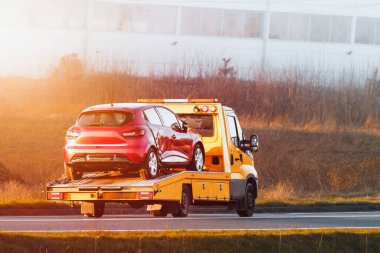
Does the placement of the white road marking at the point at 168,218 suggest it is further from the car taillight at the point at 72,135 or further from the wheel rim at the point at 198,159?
the car taillight at the point at 72,135

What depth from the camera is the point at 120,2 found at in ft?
207

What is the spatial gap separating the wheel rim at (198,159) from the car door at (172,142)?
0.51 meters

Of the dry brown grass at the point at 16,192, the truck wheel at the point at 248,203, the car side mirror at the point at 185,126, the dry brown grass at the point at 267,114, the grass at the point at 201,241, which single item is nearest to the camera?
the grass at the point at 201,241

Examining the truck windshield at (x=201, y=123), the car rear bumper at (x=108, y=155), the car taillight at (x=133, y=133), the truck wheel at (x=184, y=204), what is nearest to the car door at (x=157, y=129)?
the car taillight at (x=133, y=133)

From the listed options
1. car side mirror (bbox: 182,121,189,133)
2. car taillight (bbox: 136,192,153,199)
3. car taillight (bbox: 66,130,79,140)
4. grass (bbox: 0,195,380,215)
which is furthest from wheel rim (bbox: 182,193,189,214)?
grass (bbox: 0,195,380,215)

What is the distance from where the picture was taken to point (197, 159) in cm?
2266

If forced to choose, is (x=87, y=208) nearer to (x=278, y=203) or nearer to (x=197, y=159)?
(x=197, y=159)

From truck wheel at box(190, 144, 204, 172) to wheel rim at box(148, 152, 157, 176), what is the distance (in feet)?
6.59

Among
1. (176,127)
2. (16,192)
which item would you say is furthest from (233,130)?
(16,192)

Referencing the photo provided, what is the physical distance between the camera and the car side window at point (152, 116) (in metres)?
20.8

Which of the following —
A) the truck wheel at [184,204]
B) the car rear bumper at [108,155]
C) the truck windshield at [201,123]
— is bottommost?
the truck wheel at [184,204]

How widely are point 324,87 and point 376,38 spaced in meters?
13.8

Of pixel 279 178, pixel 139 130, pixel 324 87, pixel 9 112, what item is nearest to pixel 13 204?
pixel 139 130

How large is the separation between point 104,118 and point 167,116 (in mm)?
1585
